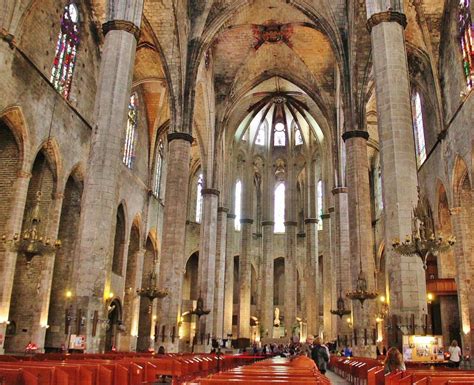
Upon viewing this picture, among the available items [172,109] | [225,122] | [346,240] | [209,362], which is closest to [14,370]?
[209,362]

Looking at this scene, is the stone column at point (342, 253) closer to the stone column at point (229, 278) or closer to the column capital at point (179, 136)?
the stone column at point (229, 278)

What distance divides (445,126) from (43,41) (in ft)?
58.9

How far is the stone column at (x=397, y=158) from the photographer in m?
12.3

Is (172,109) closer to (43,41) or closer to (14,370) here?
(43,41)

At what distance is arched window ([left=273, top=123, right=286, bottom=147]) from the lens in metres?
42.9

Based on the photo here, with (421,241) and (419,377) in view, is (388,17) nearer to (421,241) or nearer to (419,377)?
(421,241)

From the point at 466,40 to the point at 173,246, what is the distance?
15187mm

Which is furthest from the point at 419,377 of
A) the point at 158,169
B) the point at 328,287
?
the point at 158,169

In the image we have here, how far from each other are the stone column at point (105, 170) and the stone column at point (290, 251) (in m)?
24.5

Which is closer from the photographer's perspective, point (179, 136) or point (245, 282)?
point (179, 136)

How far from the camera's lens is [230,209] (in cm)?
3666

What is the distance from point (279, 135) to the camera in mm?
43281

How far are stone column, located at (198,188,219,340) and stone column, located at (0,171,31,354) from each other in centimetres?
1293

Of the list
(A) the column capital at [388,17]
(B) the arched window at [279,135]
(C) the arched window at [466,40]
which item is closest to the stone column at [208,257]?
(B) the arched window at [279,135]
